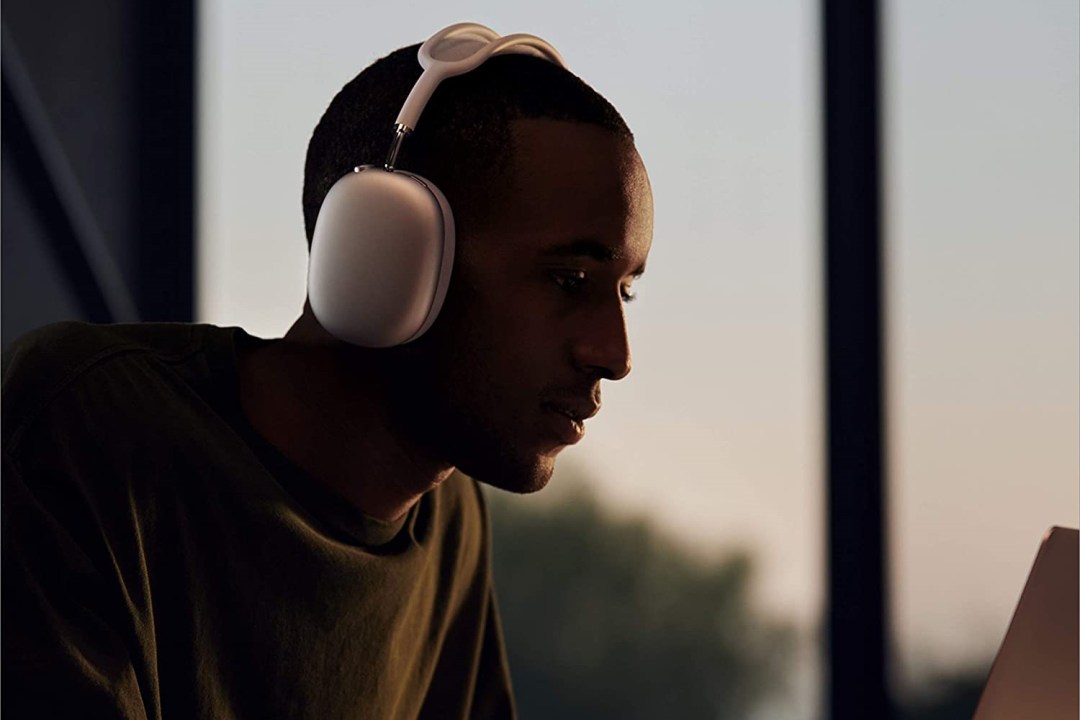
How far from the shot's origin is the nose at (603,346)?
979 millimetres

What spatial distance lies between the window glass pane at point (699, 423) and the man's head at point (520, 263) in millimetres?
937

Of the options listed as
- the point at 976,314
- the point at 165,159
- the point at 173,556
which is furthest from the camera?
the point at 165,159

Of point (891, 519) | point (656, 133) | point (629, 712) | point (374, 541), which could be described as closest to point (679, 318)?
point (656, 133)

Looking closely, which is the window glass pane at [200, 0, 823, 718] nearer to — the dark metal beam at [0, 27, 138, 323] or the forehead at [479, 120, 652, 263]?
the dark metal beam at [0, 27, 138, 323]

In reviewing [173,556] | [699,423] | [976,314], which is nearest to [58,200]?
[699,423]

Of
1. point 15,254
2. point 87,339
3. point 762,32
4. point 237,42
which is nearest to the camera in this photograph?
point 87,339

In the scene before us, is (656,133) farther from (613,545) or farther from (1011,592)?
(1011,592)

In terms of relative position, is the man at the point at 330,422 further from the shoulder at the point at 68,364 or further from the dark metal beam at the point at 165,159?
the dark metal beam at the point at 165,159

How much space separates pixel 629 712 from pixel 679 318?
0.60 metres

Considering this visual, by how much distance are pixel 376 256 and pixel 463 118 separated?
142 millimetres

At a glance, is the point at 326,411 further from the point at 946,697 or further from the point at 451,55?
the point at 946,697

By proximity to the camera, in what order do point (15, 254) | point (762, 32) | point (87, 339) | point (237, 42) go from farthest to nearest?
point (237, 42), point (762, 32), point (15, 254), point (87, 339)

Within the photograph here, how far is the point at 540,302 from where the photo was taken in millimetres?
981

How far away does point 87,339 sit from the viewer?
965 mm
